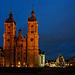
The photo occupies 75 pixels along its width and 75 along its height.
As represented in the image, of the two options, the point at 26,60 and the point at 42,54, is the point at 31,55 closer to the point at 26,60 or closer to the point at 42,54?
the point at 26,60

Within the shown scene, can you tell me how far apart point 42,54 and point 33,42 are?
18821mm

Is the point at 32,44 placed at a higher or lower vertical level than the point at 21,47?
higher

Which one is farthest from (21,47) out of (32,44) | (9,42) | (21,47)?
(9,42)

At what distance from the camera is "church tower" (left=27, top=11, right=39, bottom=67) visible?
2891 inches

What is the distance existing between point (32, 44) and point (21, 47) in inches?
212

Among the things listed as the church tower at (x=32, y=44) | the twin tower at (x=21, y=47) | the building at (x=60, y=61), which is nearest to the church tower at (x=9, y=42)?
the twin tower at (x=21, y=47)

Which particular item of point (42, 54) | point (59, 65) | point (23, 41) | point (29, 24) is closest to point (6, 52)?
point (23, 41)

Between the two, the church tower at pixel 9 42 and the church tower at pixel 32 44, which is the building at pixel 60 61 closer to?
the church tower at pixel 32 44

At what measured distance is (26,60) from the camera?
74.2 meters

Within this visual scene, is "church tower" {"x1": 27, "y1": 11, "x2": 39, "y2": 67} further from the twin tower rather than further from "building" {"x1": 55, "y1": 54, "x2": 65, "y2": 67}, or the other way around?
"building" {"x1": 55, "y1": 54, "x2": 65, "y2": 67}

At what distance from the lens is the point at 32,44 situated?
74750mm

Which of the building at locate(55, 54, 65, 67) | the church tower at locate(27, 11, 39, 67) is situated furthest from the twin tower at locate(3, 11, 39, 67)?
the building at locate(55, 54, 65, 67)

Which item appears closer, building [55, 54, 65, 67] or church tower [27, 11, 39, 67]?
building [55, 54, 65, 67]

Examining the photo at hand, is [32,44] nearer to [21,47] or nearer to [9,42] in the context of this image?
[21,47]
